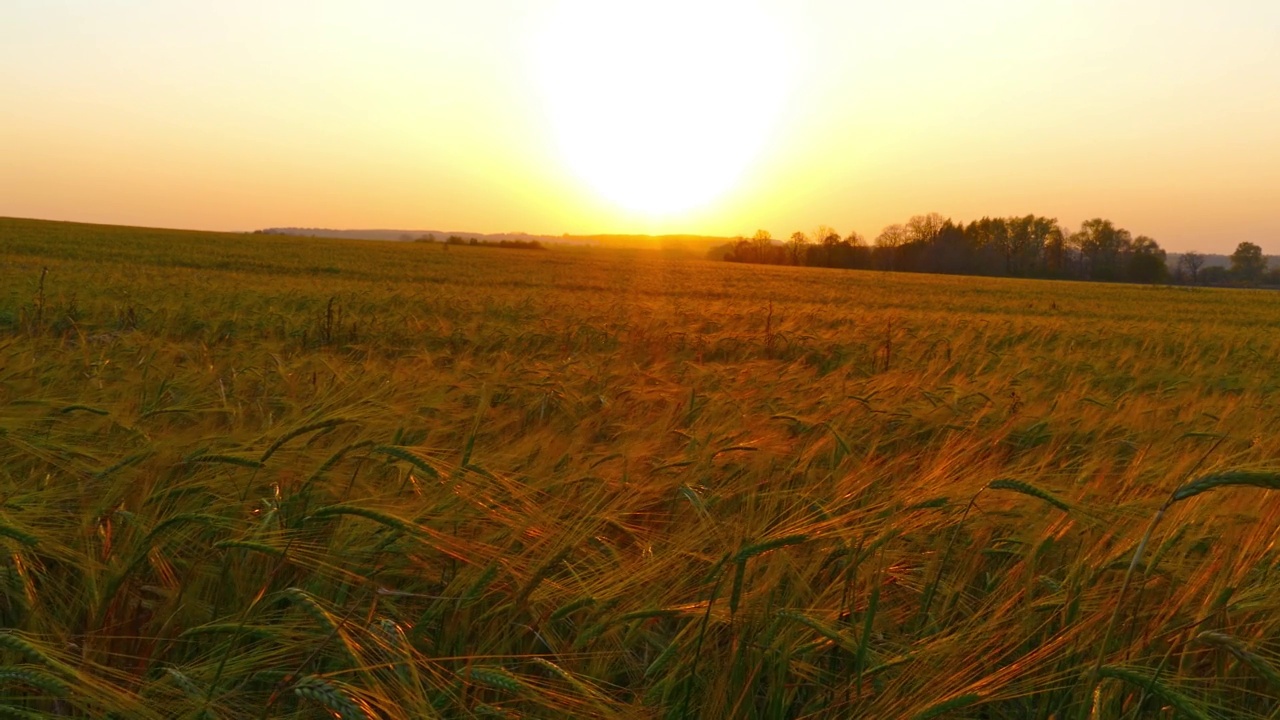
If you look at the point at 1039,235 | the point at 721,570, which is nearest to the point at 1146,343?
the point at 721,570

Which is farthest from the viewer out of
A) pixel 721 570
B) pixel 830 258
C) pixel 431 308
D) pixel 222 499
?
pixel 830 258

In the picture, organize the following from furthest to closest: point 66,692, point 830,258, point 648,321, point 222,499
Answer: point 830,258, point 648,321, point 222,499, point 66,692

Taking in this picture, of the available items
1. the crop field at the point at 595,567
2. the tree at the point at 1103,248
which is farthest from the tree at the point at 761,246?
the crop field at the point at 595,567

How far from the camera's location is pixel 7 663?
1235mm

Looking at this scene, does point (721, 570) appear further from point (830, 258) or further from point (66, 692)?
point (830, 258)

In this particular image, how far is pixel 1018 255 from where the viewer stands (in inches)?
3105

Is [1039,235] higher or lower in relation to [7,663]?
higher

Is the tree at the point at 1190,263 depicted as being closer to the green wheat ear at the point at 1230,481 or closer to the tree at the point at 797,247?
the tree at the point at 797,247

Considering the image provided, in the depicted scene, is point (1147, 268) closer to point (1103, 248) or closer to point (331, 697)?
point (1103, 248)

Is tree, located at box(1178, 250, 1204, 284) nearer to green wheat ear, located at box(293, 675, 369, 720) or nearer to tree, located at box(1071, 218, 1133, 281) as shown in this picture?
tree, located at box(1071, 218, 1133, 281)

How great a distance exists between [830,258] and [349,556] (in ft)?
242

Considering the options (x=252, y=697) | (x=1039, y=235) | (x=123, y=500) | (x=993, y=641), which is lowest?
(x=252, y=697)

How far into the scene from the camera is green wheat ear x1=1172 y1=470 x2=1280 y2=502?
3.07 ft

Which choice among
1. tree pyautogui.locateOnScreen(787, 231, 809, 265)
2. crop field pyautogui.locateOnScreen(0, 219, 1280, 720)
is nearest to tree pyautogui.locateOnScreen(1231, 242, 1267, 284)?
tree pyautogui.locateOnScreen(787, 231, 809, 265)
